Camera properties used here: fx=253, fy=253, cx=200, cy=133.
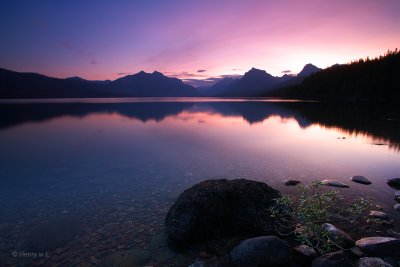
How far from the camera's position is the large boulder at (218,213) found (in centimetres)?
942

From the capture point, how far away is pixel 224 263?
26.0ft

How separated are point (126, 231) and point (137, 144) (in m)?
21.2

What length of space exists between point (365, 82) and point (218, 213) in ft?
548

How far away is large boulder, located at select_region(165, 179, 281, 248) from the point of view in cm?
942

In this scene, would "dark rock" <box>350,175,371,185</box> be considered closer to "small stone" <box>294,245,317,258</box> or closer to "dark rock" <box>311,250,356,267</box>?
"dark rock" <box>311,250,356,267</box>

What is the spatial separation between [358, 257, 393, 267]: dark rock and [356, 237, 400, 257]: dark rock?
28.0 inches

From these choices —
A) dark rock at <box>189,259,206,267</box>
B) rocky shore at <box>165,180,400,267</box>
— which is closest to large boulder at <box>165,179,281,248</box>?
rocky shore at <box>165,180,400,267</box>

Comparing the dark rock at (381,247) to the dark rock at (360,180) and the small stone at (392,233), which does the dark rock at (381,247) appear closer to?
the small stone at (392,233)

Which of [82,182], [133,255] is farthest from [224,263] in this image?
[82,182]

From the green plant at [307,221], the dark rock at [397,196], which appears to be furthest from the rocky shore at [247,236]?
the dark rock at [397,196]

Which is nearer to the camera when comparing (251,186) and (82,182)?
(251,186)

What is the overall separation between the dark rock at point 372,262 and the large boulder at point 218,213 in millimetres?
3045

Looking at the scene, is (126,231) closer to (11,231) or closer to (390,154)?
(11,231)

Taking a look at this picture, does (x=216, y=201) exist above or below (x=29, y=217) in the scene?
above
